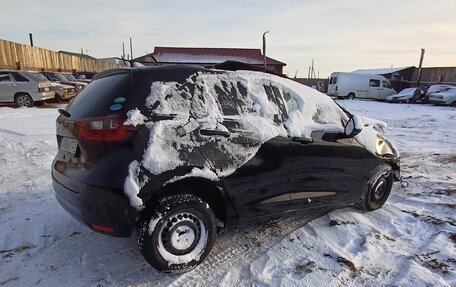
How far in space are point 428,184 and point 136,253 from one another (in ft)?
15.0

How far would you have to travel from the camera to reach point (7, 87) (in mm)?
14328

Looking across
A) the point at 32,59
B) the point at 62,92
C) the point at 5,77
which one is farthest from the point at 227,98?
the point at 32,59

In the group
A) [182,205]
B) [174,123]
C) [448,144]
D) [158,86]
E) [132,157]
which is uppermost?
[158,86]

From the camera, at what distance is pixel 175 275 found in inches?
121

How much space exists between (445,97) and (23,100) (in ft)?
72.8

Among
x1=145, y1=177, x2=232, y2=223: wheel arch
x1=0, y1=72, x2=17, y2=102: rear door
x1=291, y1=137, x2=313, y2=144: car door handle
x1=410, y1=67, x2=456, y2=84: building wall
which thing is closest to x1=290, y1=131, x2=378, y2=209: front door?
x1=291, y1=137, x2=313, y2=144: car door handle

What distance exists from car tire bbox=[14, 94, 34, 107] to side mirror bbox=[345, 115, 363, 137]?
14.3 metres

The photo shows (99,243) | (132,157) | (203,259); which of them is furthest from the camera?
(99,243)

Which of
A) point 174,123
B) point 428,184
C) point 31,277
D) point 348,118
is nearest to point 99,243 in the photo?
point 31,277

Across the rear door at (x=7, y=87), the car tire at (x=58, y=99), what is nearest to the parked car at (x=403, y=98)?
the car tire at (x=58, y=99)

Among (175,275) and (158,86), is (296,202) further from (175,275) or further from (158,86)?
(158,86)

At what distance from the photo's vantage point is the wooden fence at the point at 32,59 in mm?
17253

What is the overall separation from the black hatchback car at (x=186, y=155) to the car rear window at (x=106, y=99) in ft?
0.04

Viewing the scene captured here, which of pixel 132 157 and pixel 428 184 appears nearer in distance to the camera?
pixel 132 157
